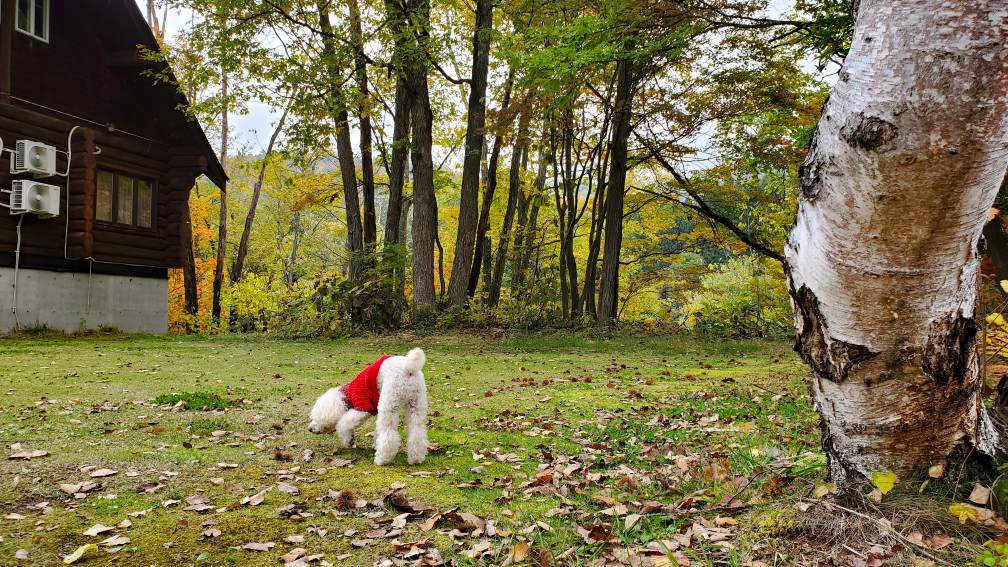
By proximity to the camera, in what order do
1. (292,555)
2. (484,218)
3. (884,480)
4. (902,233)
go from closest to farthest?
1. (902,233)
2. (884,480)
3. (292,555)
4. (484,218)

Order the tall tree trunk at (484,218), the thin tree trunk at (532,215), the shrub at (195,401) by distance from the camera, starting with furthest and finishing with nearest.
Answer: the thin tree trunk at (532,215) < the tall tree trunk at (484,218) < the shrub at (195,401)

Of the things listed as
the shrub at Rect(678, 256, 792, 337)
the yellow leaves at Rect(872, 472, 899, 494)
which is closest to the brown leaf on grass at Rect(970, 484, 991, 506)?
the yellow leaves at Rect(872, 472, 899, 494)

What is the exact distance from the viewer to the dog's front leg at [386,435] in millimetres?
3920

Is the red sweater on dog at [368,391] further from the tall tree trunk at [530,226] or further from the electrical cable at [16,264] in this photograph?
the tall tree trunk at [530,226]

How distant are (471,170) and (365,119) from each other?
371cm

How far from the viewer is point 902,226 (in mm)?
1854

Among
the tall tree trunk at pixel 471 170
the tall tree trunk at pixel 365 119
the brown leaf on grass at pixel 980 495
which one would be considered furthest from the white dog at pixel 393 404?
the tall tree trunk at pixel 471 170

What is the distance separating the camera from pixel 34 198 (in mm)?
13758

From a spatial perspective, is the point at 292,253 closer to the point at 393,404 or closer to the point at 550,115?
the point at 550,115

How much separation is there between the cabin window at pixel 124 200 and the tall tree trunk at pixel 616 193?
1344cm

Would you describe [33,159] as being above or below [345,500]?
above

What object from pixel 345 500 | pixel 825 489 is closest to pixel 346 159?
pixel 345 500

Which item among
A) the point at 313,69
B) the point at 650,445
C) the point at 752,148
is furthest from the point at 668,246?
the point at 650,445

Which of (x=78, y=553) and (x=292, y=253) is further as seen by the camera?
(x=292, y=253)
